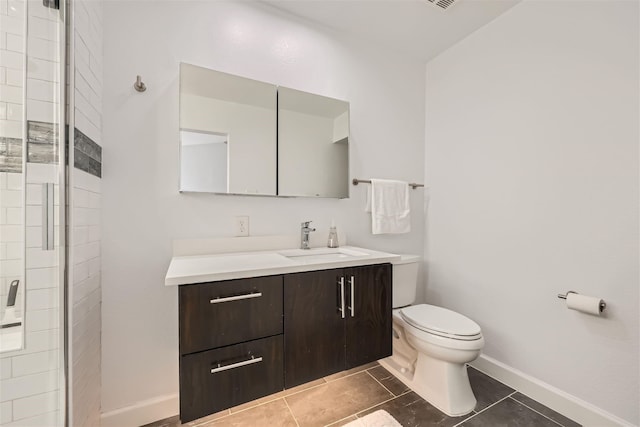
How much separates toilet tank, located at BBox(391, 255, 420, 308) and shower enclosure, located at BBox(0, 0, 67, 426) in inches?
66.4

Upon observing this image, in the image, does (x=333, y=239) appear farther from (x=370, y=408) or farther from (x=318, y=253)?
(x=370, y=408)

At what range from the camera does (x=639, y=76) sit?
1207 millimetres

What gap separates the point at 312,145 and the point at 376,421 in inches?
64.8

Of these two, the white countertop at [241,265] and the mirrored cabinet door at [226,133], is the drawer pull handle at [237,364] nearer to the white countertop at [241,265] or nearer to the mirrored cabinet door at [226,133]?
the white countertop at [241,265]

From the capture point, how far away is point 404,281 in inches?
71.9

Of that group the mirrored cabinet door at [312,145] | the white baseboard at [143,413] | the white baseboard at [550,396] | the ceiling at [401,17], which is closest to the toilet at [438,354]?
the white baseboard at [550,396]

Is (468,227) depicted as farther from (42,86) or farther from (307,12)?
(42,86)

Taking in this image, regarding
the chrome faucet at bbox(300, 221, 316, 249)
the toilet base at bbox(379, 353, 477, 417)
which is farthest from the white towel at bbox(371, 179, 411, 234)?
the toilet base at bbox(379, 353, 477, 417)

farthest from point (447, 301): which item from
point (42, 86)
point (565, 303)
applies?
point (42, 86)

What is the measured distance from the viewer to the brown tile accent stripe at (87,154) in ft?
3.34

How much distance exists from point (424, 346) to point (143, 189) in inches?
69.7

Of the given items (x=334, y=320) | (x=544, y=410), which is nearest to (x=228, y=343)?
(x=334, y=320)

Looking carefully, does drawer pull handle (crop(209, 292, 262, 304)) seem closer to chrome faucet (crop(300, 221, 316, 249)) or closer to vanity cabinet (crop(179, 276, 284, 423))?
vanity cabinet (crop(179, 276, 284, 423))

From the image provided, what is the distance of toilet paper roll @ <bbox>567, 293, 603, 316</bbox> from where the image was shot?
49.8 inches
